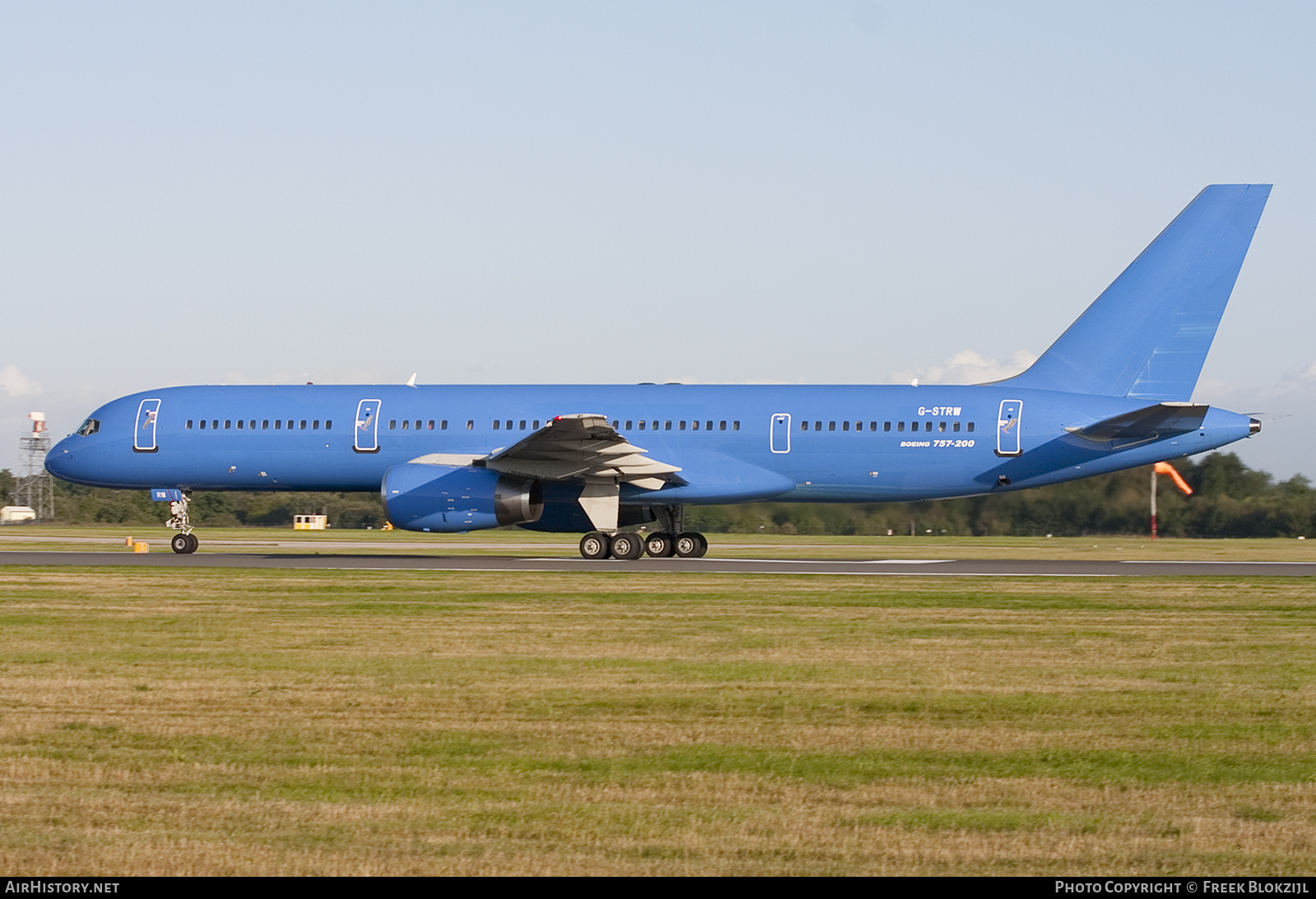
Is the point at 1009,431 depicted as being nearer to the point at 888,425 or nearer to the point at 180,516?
the point at 888,425

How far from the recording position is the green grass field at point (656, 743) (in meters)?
7.44

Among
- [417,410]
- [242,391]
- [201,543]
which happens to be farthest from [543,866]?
[201,543]

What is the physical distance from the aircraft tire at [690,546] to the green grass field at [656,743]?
15.9 m

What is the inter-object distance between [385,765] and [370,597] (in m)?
13.1

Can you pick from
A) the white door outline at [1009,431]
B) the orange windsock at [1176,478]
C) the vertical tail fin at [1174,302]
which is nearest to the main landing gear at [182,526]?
the white door outline at [1009,431]

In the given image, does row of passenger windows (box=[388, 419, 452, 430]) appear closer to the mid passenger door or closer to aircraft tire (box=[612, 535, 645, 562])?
the mid passenger door

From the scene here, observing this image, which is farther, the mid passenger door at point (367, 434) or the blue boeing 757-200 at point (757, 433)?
the mid passenger door at point (367, 434)

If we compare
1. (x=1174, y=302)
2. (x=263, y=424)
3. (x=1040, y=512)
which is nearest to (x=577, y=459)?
(x=263, y=424)

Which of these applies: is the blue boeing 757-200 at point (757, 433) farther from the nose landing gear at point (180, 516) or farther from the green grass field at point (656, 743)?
the green grass field at point (656, 743)

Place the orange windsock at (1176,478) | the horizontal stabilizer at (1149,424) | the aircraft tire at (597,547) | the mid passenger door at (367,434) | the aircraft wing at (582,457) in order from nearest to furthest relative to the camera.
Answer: the horizontal stabilizer at (1149,424) < the aircraft wing at (582,457) < the aircraft tire at (597,547) < the mid passenger door at (367,434) < the orange windsock at (1176,478)

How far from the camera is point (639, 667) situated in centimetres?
1427

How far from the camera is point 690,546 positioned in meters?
35.8

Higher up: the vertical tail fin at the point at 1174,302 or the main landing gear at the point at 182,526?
the vertical tail fin at the point at 1174,302

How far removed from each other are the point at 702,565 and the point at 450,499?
6.01m
